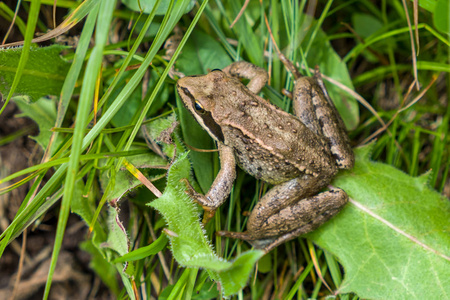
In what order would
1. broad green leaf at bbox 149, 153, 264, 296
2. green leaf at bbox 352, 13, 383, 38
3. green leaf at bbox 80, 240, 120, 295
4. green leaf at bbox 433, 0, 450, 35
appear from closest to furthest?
1. broad green leaf at bbox 149, 153, 264, 296
2. green leaf at bbox 433, 0, 450, 35
3. green leaf at bbox 80, 240, 120, 295
4. green leaf at bbox 352, 13, 383, 38

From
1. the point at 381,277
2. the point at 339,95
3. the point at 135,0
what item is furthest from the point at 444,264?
the point at 135,0

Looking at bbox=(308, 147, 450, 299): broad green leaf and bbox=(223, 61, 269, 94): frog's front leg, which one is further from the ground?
bbox=(223, 61, 269, 94): frog's front leg

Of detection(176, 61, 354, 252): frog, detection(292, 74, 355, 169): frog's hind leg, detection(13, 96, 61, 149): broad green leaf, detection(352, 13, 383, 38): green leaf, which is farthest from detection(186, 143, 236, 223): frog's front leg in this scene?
detection(352, 13, 383, 38): green leaf

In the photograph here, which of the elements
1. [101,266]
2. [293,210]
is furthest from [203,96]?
[101,266]

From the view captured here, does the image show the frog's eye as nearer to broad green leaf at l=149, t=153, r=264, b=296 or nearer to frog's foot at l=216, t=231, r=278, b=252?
broad green leaf at l=149, t=153, r=264, b=296

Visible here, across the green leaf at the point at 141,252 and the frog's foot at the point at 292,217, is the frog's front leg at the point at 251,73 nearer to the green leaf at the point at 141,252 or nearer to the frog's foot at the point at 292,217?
the frog's foot at the point at 292,217

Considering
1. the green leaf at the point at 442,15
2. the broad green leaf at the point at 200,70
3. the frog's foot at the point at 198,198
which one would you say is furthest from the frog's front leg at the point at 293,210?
the green leaf at the point at 442,15
